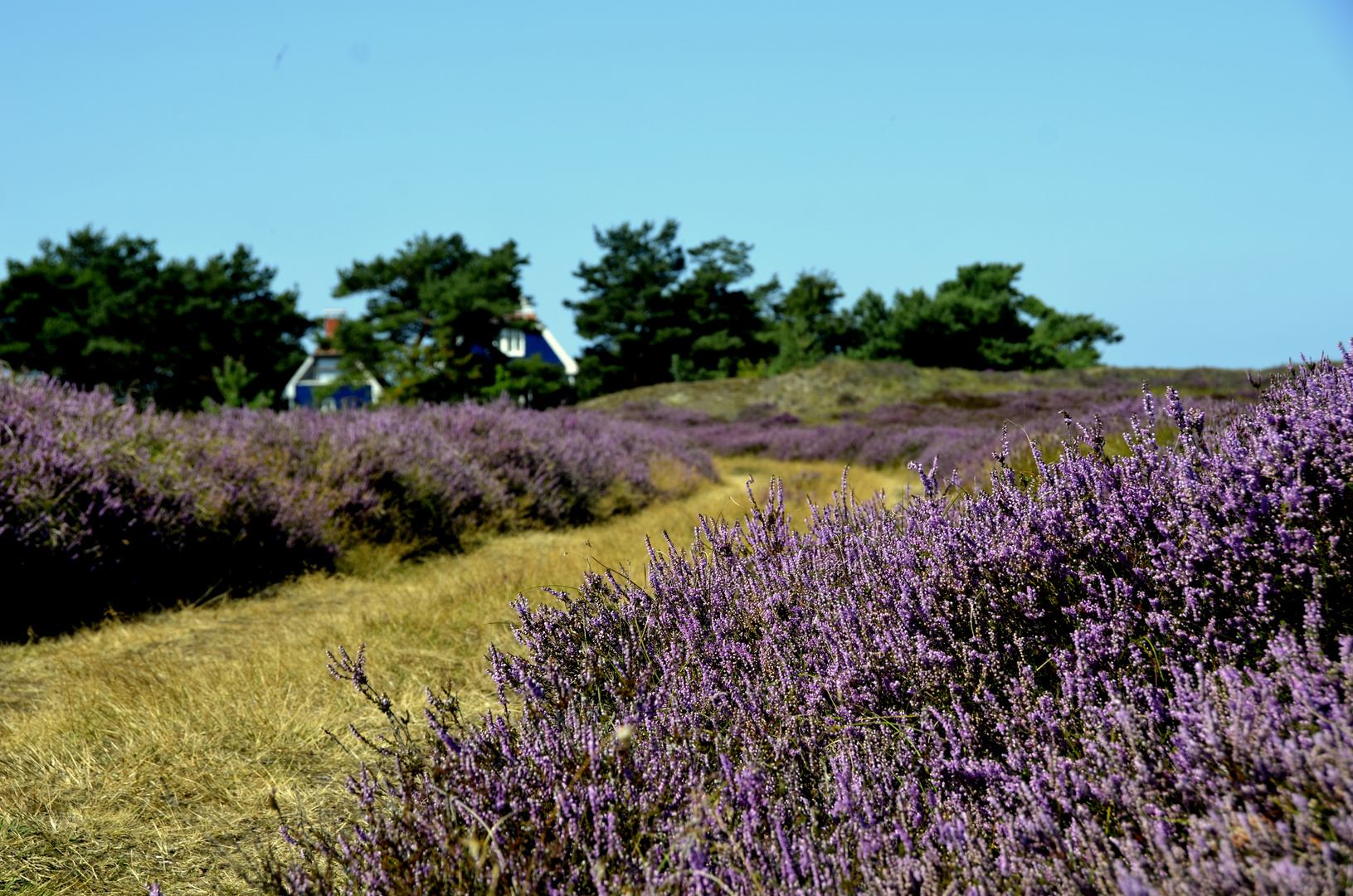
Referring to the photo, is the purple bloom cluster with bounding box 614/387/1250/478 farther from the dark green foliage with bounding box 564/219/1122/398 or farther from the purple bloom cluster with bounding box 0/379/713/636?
the dark green foliage with bounding box 564/219/1122/398

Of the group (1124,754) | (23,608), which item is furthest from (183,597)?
(1124,754)

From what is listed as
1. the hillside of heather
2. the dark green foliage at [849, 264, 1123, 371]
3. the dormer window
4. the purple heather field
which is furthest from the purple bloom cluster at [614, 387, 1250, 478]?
the dormer window

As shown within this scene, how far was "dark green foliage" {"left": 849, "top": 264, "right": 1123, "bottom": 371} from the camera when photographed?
39.2 metres

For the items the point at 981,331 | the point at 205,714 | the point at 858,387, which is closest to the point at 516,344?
the point at 981,331

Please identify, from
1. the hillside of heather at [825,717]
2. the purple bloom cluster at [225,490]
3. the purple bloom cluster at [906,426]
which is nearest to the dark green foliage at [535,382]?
the purple bloom cluster at [906,426]

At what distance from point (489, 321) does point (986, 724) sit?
33.8 metres

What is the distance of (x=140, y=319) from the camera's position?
38.6m

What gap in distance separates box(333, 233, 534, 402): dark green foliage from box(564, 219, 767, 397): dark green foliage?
701 centimetres

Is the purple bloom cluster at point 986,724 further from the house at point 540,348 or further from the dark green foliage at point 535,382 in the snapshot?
the house at point 540,348

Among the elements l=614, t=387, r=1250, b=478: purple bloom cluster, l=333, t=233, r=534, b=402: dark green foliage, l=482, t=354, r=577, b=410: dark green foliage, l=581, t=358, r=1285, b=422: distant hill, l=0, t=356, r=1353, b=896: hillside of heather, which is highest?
l=333, t=233, r=534, b=402: dark green foliage

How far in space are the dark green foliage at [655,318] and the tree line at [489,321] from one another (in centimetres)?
10

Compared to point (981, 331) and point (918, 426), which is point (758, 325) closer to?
point (981, 331)

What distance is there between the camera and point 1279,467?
1627 mm

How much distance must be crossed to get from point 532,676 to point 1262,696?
1.61 meters
